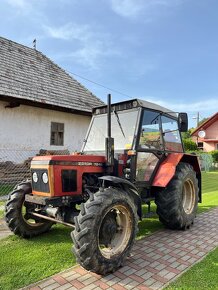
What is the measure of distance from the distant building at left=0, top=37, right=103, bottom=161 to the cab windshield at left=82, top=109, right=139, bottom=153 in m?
6.40

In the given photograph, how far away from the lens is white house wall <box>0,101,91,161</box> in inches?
438

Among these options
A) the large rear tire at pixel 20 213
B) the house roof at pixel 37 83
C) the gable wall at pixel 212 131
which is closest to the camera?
the large rear tire at pixel 20 213

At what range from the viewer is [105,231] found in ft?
11.7

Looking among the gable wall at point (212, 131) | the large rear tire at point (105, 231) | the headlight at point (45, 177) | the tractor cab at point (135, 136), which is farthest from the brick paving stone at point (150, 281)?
the gable wall at point (212, 131)

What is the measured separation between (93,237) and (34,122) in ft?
31.5

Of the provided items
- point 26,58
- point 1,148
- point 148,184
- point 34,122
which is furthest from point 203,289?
point 26,58

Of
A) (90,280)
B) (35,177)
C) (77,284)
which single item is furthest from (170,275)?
(35,177)

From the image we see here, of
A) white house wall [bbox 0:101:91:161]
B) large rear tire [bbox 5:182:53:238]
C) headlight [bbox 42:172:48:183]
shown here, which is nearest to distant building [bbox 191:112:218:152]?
white house wall [bbox 0:101:91:161]

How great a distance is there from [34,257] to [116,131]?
2350 mm

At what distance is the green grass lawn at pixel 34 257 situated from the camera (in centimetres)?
328

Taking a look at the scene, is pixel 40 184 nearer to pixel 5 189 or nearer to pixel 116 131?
pixel 116 131

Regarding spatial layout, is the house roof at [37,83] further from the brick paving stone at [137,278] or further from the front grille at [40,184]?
the brick paving stone at [137,278]

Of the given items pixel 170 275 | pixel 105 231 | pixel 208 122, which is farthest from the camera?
pixel 208 122

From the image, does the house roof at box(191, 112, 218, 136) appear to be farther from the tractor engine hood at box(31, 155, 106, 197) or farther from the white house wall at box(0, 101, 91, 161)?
the tractor engine hood at box(31, 155, 106, 197)
